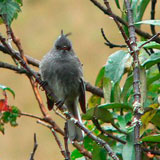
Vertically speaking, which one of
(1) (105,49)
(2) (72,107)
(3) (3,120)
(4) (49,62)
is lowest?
(3) (3,120)

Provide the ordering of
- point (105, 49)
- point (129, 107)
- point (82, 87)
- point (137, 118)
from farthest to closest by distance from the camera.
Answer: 1. point (105, 49)
2. point (82, 87)
3. point (129, 107)
4. point (137, 118)

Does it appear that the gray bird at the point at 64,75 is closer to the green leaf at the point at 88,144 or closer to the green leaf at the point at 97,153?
the green leaf at the point at 88,144

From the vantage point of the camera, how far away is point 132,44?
145cm

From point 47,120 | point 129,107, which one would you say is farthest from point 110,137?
A: point 47,120

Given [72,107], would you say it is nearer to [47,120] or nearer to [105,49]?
[47,120]

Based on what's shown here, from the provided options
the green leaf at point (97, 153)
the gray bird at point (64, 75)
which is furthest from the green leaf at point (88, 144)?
the gray bird at point (64, 75)

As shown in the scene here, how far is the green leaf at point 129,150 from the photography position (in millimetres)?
1596

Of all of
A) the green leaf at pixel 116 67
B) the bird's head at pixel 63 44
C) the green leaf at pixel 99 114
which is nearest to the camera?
the green leaf at pixel 99 114

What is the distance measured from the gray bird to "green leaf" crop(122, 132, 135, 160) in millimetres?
914

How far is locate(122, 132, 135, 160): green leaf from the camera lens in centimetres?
160

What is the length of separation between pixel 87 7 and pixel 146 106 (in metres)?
5.84

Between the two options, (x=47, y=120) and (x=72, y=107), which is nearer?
(x=47, y=120)

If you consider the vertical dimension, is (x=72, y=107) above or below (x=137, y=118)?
above

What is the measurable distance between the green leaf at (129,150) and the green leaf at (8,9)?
57cm
